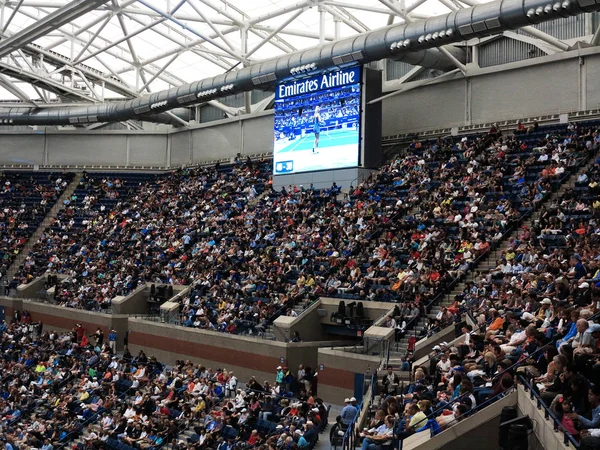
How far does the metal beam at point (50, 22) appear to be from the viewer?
32125 mm

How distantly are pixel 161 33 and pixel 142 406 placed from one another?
73.9 ft

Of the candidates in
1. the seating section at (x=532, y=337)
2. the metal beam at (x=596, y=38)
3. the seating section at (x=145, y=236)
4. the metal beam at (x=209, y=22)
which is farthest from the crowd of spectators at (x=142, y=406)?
the metal beam at (x=596, y=38)

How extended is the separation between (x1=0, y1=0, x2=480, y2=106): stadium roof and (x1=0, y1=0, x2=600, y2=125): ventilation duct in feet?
3.16

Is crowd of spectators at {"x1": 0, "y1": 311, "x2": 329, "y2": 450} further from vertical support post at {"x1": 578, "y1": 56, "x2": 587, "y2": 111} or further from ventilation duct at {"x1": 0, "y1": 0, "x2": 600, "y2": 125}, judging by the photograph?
vertical support post at {"x1": 578, "y1": 56, "x2": 587, "y2": 111}

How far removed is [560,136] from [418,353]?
1278 cm

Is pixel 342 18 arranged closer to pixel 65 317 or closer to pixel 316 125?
pixel 316 125

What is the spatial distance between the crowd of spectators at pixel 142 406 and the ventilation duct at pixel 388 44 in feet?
44.3

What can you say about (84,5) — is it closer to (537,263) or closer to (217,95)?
(217,95)

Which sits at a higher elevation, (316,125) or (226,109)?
(226,109)

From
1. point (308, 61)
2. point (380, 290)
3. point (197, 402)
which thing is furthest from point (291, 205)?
point (197, 402)

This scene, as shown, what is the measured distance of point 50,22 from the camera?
3425 cm

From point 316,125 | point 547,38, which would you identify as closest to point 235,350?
point 316,125

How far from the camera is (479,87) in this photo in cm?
3488

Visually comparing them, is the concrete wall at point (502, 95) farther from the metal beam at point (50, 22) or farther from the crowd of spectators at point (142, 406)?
the crowd of spectators at point (142, 406)
